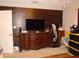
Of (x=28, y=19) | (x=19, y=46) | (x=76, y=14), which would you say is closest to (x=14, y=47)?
(x=19, y=46)

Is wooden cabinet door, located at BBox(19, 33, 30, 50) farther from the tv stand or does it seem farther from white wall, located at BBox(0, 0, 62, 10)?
white wall, located at BBox(0, 0, 62, 10)

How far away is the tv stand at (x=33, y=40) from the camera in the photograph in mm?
5555

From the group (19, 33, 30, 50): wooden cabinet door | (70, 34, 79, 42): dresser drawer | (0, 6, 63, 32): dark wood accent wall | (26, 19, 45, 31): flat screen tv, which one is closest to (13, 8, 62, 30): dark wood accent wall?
(0, 6, 63, 32): dark wood accent wall

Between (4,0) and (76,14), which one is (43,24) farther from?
(4,0)

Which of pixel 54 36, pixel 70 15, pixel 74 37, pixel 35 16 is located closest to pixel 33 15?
pixel 35 16

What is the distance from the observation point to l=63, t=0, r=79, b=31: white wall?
586 cm

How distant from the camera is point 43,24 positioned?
6.21 m

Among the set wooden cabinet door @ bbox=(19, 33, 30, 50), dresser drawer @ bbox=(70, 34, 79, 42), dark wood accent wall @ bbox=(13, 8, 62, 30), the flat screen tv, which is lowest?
wooden cabinet door @ bbox=(19, 33, 30, 50)

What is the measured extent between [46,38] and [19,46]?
1521 mm

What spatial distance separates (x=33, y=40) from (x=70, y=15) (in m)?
2.46

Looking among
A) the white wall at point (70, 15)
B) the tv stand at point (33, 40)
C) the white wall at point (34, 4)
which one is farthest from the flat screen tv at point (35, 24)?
the white wall at point (70, 15)

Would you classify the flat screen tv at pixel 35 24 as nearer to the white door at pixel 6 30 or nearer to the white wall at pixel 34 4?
the white wall at pixel 34 4

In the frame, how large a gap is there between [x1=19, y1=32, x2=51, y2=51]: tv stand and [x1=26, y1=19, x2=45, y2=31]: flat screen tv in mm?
331

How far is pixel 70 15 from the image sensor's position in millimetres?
6254
